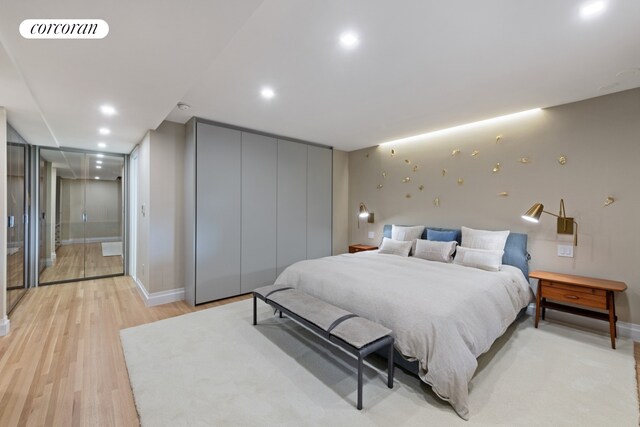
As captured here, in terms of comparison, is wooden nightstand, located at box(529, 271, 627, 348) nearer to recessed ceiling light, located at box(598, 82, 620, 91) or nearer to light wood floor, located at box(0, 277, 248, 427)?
recessed ceiling light, located at box(598, 82, 620, 91)

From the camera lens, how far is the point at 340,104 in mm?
3320

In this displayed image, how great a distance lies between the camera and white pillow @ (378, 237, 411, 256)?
4195 mm

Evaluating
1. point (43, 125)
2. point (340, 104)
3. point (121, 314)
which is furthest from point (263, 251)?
point (43, 125)

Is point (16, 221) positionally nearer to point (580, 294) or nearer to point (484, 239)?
point (484, 239)

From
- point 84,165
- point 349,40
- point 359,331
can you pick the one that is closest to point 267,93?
point 349,40

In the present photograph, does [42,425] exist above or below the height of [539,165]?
below

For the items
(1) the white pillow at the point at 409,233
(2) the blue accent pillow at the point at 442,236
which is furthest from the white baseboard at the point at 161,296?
→ (2) the blue accent pillow at the point at 442,236

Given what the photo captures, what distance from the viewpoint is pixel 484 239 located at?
3637 mm

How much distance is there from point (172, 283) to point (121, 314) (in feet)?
2.25

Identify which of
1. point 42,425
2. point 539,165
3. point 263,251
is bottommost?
point 42,425

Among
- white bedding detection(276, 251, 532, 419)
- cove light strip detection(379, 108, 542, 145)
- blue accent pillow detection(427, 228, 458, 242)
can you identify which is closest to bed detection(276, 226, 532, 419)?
white bedding detection(276, 251, 532, 419)

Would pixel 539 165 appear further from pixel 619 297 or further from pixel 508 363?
pixel 508 363

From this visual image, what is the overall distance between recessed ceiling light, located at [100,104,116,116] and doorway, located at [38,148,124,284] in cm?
256

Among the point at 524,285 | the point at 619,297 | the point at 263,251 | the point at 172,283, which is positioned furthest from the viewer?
the point at 263,251
